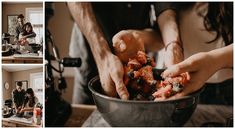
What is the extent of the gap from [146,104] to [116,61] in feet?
0.36

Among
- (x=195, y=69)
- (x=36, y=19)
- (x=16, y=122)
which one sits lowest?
(x=16, y=122)

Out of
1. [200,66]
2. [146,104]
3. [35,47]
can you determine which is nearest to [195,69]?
[200,66]

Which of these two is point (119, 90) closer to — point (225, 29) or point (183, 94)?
point (183, 94)

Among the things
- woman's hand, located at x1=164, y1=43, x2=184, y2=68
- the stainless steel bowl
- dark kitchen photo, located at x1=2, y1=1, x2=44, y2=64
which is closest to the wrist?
woman's hand, located at x1=164, y1=43, x2=184, y2=68

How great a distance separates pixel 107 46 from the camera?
70cm

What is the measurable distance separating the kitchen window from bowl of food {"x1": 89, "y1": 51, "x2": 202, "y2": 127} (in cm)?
15

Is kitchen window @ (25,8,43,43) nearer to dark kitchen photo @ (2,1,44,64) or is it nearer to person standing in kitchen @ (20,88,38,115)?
dark kitchen photo @ (2,1,44,64)

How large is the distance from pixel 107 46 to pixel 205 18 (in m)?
0.24

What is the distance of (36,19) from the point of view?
729 millimetres

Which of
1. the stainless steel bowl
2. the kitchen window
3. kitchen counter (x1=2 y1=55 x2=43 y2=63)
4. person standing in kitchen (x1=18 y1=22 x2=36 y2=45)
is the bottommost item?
the stainless steel bowl

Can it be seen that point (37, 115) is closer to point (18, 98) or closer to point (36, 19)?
point (18, 98)

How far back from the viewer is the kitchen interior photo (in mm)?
720

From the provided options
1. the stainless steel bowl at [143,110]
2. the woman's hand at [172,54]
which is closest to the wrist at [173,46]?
the woman's hand at [172,54]

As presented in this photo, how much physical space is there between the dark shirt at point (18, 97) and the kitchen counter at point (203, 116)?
142 millimetres
